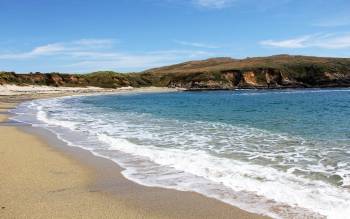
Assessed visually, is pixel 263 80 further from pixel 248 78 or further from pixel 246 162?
pixel 246 162

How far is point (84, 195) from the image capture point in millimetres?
7559

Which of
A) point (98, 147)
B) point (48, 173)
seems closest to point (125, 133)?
point (98, 147)

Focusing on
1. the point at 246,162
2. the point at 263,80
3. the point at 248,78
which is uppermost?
the point at 248,78

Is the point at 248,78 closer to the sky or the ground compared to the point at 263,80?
closer to the sky

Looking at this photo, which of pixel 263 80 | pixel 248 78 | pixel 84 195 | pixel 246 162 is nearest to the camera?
pixel 84 195

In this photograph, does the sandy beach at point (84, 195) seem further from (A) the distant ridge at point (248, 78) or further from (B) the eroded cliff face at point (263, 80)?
(B) the eroded cliff face at point (263, 80)

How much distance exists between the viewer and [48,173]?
30.8 ft

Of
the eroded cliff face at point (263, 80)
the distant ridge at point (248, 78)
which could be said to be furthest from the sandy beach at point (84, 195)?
the eroded cliff face at point (263, 80)

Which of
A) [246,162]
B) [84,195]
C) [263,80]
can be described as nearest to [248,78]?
[263,80]

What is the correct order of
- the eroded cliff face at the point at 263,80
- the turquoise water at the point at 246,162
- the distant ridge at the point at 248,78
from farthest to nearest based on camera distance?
the eroded cliff face at the point at 263,80 < the distant ridge at the point at 248,78 < the turquoise water at the point at 246,162

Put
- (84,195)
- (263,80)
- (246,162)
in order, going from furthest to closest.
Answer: (263,80)
(246,162)
(84,195)

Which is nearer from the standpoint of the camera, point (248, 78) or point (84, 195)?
point (84, 195)

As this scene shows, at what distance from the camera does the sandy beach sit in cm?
650

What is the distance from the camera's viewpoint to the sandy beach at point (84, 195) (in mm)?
6500
